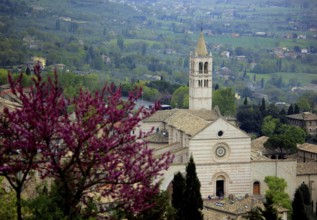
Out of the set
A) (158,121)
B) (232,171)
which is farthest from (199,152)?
(158,121)

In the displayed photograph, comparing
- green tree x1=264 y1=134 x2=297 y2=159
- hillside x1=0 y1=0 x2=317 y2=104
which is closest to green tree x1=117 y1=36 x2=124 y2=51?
hillside x1=0 y1=0 x2=317 y2=104

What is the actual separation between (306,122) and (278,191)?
32.2 metres

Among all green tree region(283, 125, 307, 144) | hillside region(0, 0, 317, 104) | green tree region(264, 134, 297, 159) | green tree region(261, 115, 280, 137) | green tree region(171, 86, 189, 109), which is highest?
green tree region(264, 134, 297, 159)

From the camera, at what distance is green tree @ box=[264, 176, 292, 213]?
40.6m

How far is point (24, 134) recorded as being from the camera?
49.4 ft

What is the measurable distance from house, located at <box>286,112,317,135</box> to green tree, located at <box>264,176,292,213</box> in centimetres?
3047

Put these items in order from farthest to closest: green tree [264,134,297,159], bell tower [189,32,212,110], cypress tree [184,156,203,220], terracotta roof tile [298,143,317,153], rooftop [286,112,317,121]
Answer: rooftop [286,112,317,121] → bell tower [189,32,212,110] → terracotta roof tile [298,143,317,153] → green tree [264,134,297,159] → cypress tree [184,156,203,220]

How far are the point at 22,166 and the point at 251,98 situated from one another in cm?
11471

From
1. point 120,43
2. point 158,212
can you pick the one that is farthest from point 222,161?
point 120,43

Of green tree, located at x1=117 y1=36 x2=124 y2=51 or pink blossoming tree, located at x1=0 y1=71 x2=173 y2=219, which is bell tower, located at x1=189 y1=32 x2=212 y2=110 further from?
green tree, located at x1=117 y1=36 x2=124 y2=51

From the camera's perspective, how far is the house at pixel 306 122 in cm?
7356

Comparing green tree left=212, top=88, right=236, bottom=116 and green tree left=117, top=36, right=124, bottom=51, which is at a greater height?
green tree left=212, top=88, right=236, bottom=116

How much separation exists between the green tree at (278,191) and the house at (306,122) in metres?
30.5

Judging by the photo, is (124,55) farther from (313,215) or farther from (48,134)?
(48,134)
